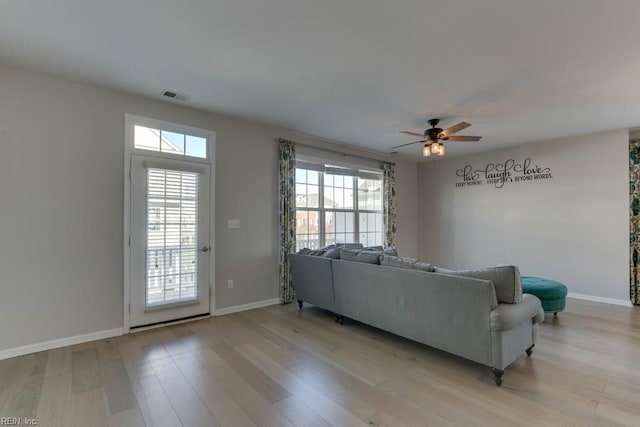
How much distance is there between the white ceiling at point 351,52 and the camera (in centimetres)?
209

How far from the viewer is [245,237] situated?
440 centimetres

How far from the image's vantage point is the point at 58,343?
9.93 feet

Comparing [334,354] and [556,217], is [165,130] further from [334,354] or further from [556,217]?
[556,217]

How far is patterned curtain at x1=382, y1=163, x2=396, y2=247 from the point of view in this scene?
6.42 m

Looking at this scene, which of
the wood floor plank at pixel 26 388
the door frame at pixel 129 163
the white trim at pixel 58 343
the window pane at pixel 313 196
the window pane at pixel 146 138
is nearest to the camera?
the wood floor plank at pixel 26 388

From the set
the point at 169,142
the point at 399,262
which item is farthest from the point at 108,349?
the point at 399,262

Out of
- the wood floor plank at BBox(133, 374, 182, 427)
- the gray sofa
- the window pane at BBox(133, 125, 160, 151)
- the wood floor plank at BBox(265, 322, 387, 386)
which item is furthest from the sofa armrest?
the window pane at BBox(133, 125, 160, 151)

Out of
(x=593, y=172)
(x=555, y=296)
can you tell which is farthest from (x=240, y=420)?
(x=593, y=172)

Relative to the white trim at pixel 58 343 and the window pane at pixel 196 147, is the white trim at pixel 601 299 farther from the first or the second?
the white trim at pixel 58 343

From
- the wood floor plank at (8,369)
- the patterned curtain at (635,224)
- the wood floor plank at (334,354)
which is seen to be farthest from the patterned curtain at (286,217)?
the patterned curtain at (635,224)

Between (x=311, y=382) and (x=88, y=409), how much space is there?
1.56 metres

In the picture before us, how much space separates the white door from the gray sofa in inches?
73.4

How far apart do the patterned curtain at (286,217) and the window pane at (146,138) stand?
1.75m

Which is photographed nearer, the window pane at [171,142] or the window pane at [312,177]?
the window pane at [171,142]
